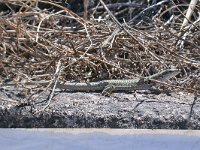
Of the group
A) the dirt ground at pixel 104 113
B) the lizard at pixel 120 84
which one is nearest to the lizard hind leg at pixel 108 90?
the lizard at pixel 120 84

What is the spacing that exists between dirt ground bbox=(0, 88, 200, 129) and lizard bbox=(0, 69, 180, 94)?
0.17 m

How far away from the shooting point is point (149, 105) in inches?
149

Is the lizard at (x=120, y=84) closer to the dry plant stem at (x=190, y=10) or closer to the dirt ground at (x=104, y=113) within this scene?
the dirt ground at (x=104, y=113)

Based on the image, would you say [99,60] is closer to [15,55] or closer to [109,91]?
[109,91]

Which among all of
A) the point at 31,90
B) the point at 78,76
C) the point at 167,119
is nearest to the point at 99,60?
the point at 78,76

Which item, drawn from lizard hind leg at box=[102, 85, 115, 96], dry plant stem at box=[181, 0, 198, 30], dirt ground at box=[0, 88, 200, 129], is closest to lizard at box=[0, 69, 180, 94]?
lizard hind leg at box=[102, 85, 115, 96]

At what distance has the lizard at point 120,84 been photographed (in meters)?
4.07

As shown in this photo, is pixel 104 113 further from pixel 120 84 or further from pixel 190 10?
pixel 190 10

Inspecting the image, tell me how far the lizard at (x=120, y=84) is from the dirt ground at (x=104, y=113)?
17cm

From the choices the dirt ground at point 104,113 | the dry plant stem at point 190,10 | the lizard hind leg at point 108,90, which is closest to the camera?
the dirt ground at point 104,113

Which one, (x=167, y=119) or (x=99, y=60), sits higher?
(x=99, y=60)

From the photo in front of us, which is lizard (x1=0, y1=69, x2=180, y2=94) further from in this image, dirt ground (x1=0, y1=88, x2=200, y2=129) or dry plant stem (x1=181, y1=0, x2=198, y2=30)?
dry plant stem (x1=181, y1=0, x2=198, y2=30)

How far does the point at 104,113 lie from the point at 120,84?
465mm

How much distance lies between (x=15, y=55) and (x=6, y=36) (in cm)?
14
